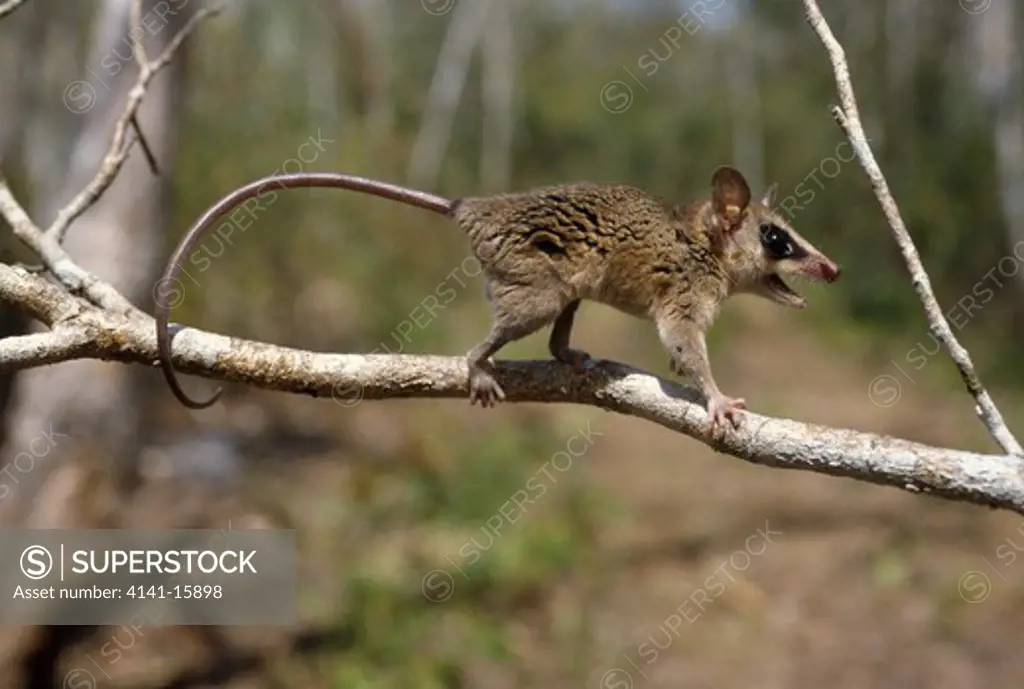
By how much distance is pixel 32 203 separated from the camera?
29.4ft

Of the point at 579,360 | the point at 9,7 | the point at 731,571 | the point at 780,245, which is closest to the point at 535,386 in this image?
the point at 579,360

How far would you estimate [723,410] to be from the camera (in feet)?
8.36

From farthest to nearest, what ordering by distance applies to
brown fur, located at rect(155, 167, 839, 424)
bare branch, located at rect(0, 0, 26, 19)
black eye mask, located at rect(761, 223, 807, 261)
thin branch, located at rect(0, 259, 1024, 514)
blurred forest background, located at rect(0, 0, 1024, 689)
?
1. blurred forest background, located at rect(0, 0, 1024, 689)
2. black eye mask, located at rect(761, 223, 807, 261)
3. brown fur, located at rect(155, 167, 839, 424)
4. bare branch, located at rect(0, 0, 26, 19)
5. thin branch, located at rect(0, 259, 1024, 514)

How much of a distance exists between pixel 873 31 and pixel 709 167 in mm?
4125

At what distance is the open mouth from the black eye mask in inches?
6.0

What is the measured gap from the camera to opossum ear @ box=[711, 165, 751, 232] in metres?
3.13

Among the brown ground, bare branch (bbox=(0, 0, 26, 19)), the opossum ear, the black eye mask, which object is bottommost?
the brown ground

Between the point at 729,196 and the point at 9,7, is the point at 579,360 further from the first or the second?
the point at 9,7

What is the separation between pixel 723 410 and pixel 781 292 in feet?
3.37

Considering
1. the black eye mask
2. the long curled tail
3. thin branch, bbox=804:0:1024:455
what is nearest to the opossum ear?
the black eye mask

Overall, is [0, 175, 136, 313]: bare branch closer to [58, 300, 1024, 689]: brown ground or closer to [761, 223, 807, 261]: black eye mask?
[761, 223, 807, 261]: black eye mask

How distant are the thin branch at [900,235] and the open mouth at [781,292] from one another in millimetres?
1006

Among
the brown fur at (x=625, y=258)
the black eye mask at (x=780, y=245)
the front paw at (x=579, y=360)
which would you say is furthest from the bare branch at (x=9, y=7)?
the black eye mask at (x=780, y=245)

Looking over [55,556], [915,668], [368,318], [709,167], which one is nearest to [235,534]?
[55,556]
